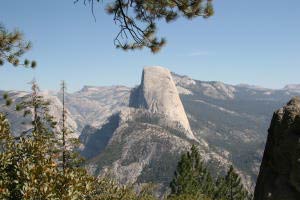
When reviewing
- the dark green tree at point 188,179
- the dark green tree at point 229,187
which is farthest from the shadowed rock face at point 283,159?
the dark green tree at point 229,187

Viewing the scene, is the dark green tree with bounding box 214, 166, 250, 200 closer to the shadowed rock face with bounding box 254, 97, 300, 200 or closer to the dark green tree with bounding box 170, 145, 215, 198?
the dark green tree with bounding box 170, 145, 215, 198

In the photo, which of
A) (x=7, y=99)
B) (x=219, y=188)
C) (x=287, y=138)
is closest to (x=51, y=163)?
(x=287, y=138)

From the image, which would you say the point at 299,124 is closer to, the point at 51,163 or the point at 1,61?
the point at 51,163

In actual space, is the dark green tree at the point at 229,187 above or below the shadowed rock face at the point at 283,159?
below

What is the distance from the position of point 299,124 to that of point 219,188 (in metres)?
85.8

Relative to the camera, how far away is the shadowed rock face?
1307 centimetres

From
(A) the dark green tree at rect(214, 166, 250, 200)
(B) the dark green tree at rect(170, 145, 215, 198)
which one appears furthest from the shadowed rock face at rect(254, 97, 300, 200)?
(A) the dark green tree at rect(214, 166, 250, 200)

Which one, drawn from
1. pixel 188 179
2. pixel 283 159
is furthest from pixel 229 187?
pixel 283 159

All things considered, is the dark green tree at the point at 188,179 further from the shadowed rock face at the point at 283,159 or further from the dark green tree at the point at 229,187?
the shadowed rock face at the point at 283,159

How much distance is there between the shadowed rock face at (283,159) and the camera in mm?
13070

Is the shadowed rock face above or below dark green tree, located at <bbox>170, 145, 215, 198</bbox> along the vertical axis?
above

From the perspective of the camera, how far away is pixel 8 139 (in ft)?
46.7

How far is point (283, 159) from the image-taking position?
13.4m

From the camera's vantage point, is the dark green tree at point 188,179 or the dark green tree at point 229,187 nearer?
the dark green tree at point 188,179
